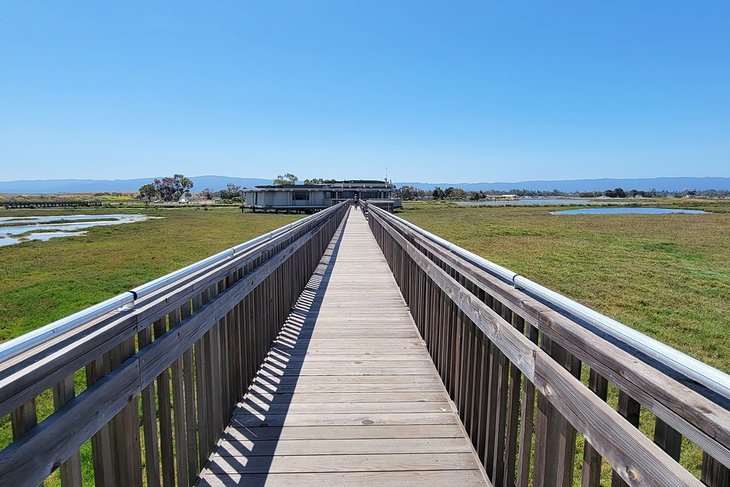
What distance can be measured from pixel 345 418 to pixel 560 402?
1.87 metres

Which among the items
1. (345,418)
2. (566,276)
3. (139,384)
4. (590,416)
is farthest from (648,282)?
(139,384)

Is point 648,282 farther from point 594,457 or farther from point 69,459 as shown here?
point 69,459

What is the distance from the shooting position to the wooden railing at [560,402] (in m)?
1.02

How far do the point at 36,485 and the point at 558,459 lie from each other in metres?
1.64

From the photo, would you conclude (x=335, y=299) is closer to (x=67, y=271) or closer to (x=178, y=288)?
(x=178, y=288)

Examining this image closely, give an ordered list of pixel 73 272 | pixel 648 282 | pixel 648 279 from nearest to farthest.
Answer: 1. pixel 648 282
2. pixel 648 279
3. pixel 73 272

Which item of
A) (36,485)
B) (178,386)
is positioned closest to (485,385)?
(178,386)

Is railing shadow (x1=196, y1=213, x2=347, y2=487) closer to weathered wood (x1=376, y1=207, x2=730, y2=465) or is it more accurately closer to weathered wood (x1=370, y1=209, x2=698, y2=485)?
weathered wood (x1=370, y1=209, x2=698, y2=485)

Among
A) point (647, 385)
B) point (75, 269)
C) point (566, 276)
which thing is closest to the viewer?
point (647, 385)

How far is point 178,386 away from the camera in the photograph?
7.13 ft

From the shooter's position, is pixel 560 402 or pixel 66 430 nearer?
pixel 66 430

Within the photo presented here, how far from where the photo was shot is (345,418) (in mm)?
3102

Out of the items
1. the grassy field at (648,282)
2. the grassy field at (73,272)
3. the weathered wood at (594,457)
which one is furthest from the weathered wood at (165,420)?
the grassy field at (648,282)

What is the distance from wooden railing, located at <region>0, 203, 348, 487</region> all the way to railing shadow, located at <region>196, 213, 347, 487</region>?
0.33 feet
